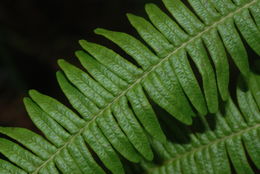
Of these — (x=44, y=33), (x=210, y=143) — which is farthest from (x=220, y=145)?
(x=44, y=33)

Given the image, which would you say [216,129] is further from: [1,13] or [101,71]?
[1,13]

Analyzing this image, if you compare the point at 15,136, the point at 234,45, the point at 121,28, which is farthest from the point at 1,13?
the point at 234,45

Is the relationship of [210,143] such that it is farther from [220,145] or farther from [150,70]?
[150,70]

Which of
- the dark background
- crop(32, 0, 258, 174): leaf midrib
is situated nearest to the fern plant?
crop(32, 0, 258, 174): leaf midrib

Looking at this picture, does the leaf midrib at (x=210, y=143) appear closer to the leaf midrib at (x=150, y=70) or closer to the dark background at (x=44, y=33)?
the leaf midrib at (x=150, y=70)

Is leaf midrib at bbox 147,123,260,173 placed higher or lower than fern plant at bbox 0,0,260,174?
lower

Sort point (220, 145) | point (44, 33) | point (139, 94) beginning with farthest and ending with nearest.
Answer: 1. point (44, 33)
2. point (220, 145)
3. point (139, 94)

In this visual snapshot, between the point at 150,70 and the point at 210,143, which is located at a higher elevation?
the point at 150,70

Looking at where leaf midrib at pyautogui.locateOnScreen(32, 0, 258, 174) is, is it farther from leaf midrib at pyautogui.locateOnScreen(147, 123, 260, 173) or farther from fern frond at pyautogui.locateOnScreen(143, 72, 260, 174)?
leaf midrib at pyautogui.locateOnScreen(147, 123, 260, 173)

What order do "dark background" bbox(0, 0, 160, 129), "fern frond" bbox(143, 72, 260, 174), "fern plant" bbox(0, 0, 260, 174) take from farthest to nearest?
1. "dark background" bbox(0, 0, 160, 129)
2. "fern frond" bbox(143, 72, 260, 174)
3. "fern plant" bbox(0, 0, 260, 174)
